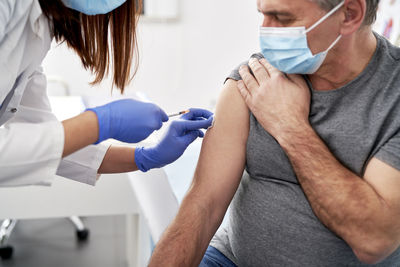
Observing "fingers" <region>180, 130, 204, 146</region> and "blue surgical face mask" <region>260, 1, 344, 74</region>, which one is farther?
"fingers" <region>180, 130, 204, 146</region>

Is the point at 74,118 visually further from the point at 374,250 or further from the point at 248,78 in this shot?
the point at 374,250

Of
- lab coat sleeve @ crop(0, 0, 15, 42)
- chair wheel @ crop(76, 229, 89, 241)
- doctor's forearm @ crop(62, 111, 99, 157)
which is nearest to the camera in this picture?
lab coat sleeve @ crop(0, 0, 15, 42)

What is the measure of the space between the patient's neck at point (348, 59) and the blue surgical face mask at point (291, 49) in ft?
0.13

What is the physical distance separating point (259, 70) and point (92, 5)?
1.80 ft

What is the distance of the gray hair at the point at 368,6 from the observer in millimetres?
1159

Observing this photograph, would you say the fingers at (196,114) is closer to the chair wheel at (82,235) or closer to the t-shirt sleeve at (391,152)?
the t-shirt sleeve at (391,152)

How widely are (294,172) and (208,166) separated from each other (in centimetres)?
26

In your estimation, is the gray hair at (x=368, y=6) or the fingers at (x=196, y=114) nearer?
the gray hair at (x=368, y=6)

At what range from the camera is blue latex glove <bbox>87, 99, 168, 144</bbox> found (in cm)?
117

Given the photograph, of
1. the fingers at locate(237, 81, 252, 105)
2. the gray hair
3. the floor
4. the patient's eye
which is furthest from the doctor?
the floor

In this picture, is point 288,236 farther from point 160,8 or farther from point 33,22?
point 160,8

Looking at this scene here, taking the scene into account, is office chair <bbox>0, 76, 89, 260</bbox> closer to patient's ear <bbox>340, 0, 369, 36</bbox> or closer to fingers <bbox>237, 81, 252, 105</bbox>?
fingers <bbox>237, 81, 252, 105</bbox>

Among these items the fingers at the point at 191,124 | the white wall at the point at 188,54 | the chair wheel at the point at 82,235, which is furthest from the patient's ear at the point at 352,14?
the white wall at the point at 188,54

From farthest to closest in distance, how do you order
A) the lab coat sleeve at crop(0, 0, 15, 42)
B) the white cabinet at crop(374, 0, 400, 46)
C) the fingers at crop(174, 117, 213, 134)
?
the white cabinet at crop(374, 0, 400, 46)
the fingers at crop(174, 117, 213, 134)
the lab coat sleeve at crop(0, 0, 15, 42)
